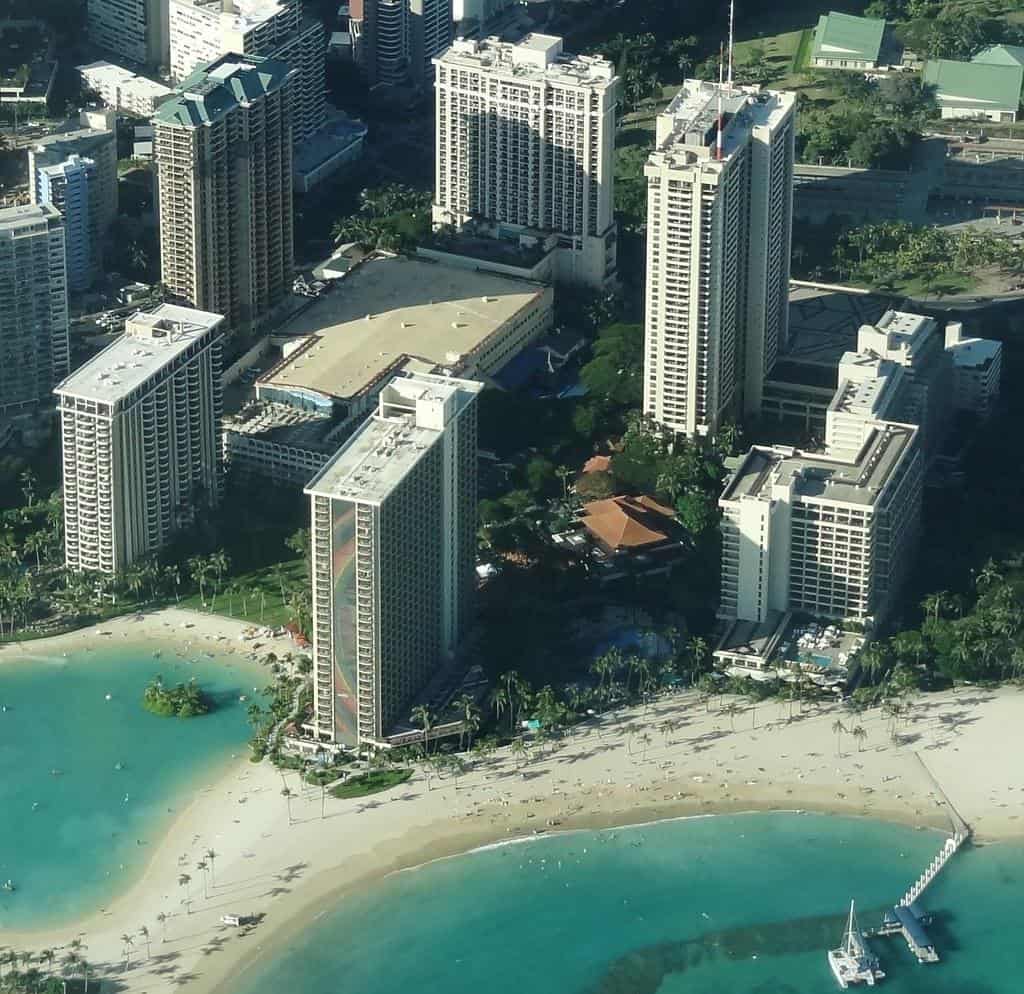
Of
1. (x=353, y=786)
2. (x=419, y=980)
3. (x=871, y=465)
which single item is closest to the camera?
(x=419, y=980)

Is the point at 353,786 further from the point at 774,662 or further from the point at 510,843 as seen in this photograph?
the point at 774,662

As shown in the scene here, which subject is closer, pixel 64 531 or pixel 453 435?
pixel 453 435

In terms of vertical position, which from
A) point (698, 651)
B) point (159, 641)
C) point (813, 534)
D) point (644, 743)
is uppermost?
point (813, 534)

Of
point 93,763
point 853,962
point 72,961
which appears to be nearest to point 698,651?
point 853,962

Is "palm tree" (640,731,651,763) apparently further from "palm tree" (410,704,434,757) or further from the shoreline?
the shoreline

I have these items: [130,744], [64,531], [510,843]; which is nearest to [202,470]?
[64,531]

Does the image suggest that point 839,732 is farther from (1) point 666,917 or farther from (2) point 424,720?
(2) point 424,720

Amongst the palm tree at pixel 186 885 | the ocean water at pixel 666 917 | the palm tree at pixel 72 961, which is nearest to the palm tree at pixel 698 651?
the ocean water at pixel 666 917

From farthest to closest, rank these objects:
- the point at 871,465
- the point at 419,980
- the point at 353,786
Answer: the point at 871,465 < the point at 353,786 < the point at 419,980
